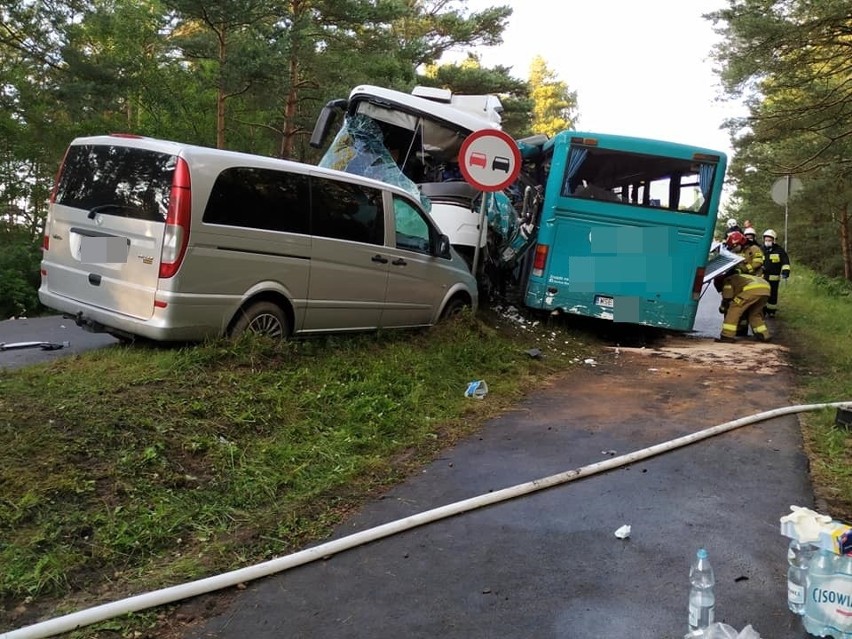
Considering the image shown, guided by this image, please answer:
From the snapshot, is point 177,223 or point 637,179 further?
point 637,179

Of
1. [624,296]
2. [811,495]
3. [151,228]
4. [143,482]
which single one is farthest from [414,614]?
[624,296]

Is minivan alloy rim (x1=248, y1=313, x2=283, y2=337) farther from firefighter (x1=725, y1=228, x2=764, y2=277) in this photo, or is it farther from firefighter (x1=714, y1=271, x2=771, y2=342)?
firefighter (x1=725, y1=228, x2=764, y2=277)

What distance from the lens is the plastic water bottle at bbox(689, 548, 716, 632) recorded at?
8.11 feet

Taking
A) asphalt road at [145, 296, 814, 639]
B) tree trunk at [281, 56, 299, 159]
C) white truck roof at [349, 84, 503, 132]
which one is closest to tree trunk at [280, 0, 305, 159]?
tree trunk at [281, 56, 299, 159]

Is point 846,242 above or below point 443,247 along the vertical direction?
above

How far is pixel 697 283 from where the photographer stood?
8945mm

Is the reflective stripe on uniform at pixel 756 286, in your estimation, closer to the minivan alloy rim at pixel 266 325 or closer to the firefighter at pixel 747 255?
the firefighter at pixel 747 255

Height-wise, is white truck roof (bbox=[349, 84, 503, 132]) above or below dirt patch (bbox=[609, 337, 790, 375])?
above

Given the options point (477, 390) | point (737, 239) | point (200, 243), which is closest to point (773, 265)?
point (737, 239)

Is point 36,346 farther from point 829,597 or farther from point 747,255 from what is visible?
point 747,255

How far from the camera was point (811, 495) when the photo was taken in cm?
374

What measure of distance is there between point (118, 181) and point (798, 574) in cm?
521

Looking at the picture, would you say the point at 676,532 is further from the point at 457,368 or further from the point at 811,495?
the point at 457,368

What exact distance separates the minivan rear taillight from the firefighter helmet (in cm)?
866
